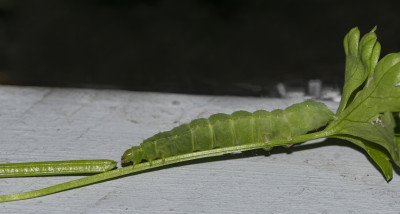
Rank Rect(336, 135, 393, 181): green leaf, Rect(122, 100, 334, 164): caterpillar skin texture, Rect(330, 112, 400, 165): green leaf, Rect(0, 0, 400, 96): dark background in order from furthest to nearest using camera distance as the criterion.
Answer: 1. Rect(0, 0, 400, 96): dark background
2. Rect(122, 100, 334, 164): caterpillar skin texture
3. Rect(336, 135, 393, 181): green leaf
4. Rect(330, 112, 400, 165): green leaf

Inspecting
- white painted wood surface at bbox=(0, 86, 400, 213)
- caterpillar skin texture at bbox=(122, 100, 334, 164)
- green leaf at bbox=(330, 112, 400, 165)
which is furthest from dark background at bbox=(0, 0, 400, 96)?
green leaf at bbox=(330, 112, 400, 165)

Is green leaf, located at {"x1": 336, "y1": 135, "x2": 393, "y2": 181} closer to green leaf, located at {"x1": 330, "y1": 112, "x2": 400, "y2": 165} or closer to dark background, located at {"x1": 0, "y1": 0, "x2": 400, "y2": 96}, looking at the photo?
green leaf, located at {"x1": 330, "y1": 112, "x2": 400, "y2": 165}

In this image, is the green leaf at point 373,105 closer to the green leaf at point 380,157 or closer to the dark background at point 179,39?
the green leaf at point 380,157

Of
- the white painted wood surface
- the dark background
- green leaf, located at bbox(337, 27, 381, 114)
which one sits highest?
the dark background

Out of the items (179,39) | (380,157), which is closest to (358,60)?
(380,157)

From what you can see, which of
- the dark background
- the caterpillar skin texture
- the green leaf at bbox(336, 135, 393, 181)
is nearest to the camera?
the green leaf at bbox(336, 135, 393, 181)

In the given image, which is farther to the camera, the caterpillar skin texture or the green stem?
the caterpillar skin texture
